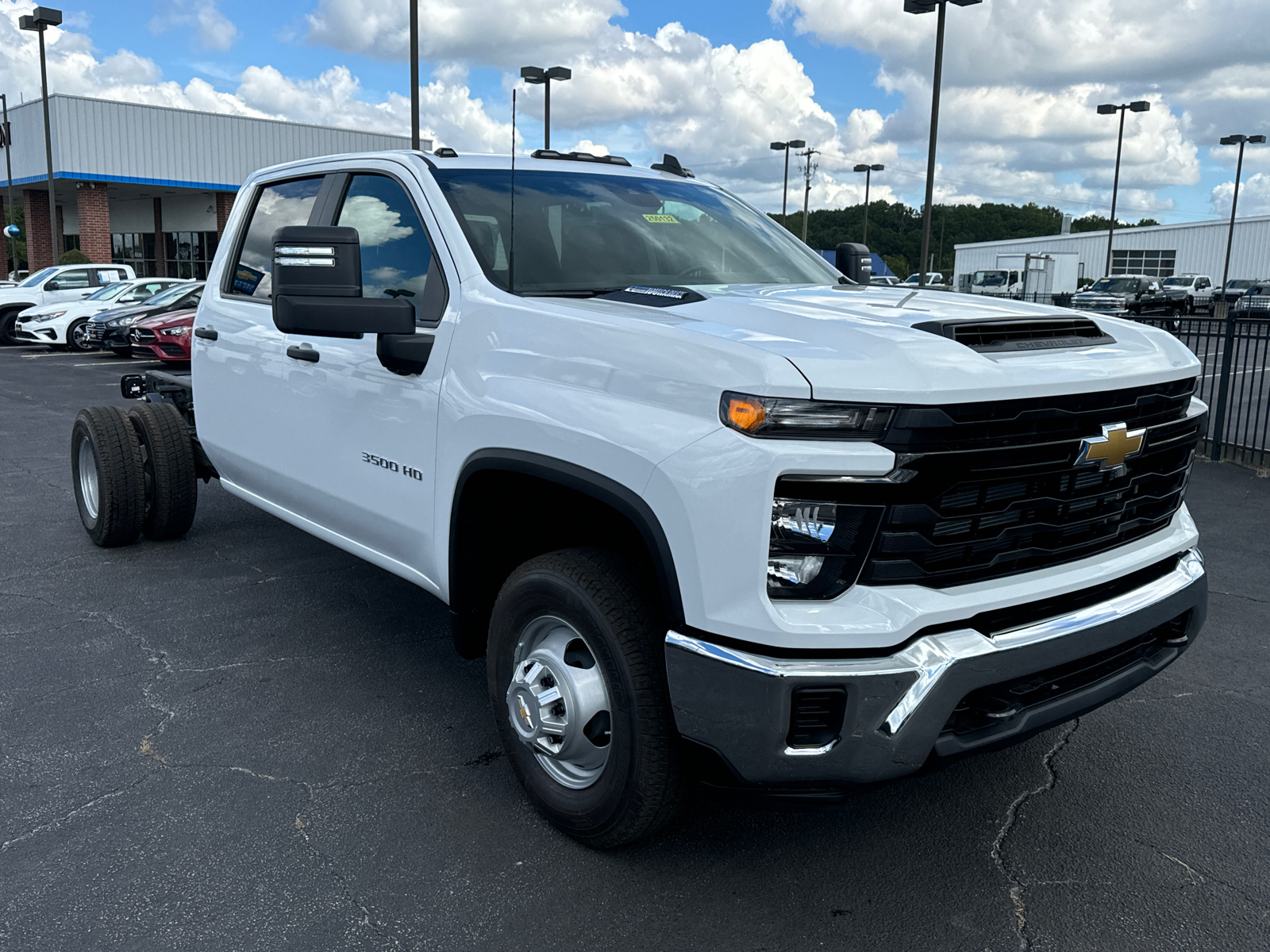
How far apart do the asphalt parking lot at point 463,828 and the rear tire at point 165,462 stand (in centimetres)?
117

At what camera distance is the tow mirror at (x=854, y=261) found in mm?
4902

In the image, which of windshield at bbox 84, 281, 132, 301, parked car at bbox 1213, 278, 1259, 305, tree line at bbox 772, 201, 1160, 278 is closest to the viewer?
windshield at bbox 84, 281, 132, 301

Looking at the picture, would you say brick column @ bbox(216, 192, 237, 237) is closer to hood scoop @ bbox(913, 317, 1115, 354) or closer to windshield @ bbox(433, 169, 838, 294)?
windshield @ bbox(433, 169, 838, 294)

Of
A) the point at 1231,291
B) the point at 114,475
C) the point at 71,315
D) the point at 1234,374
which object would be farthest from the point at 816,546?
the point at 1231,291

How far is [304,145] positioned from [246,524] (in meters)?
36.4

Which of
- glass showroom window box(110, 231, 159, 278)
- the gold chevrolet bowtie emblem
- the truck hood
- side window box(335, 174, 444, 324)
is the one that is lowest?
the gold chevrolet bowtie emblem

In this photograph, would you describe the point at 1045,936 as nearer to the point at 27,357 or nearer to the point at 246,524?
the point at 246,524

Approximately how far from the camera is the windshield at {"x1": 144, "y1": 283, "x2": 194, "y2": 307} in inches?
726

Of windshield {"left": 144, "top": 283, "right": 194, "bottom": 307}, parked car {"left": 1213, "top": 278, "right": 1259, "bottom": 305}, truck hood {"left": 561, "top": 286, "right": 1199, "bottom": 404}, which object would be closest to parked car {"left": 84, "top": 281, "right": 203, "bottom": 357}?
windshield {"left": 144, "top": 283, "right": 194, "bottom": 307}

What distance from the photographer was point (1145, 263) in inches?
3019

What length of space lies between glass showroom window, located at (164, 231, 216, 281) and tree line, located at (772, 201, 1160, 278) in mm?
62035

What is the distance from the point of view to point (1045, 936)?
8.73ft

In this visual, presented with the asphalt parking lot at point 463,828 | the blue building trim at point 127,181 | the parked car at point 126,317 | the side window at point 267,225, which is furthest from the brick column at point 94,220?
the asphalt parking lot at point 463,828

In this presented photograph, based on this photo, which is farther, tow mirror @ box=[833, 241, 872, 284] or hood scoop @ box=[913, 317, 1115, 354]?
tow mirror @ box=[833, 241, 872, 284]
